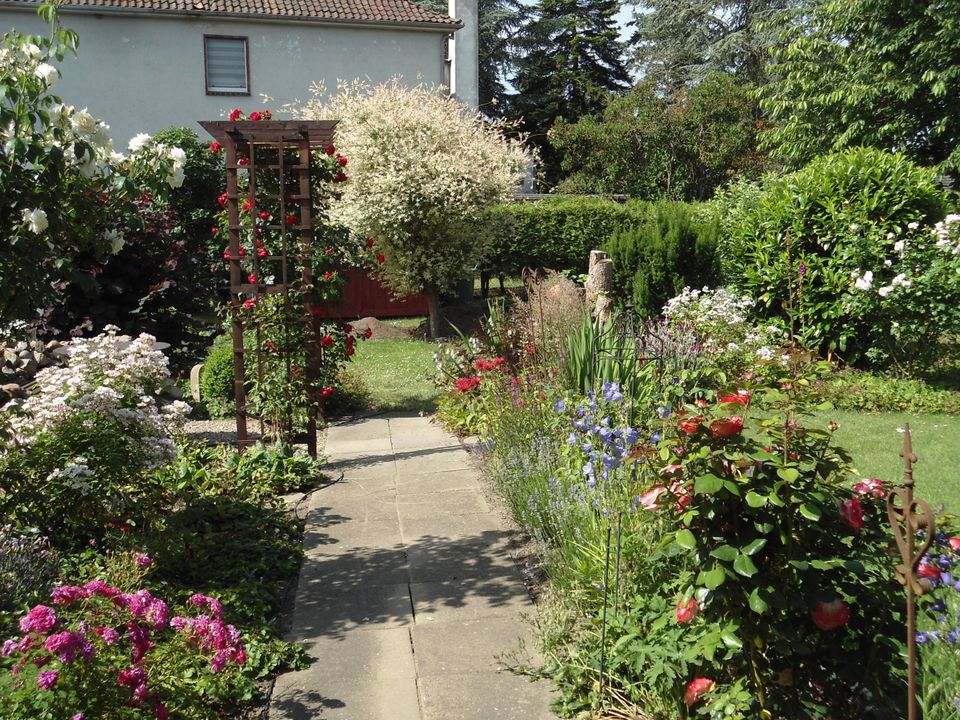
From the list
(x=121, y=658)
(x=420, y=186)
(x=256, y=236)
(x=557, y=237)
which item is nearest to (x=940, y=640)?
(x=121, y=658)

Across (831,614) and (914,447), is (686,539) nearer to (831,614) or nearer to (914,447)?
(831,614)

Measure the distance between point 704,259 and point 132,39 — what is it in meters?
13.2

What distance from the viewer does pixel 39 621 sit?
2520 millimetres

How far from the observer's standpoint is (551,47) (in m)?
34.5

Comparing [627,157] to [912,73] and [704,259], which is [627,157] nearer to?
[912,73]

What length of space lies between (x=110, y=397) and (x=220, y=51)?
17.0 m

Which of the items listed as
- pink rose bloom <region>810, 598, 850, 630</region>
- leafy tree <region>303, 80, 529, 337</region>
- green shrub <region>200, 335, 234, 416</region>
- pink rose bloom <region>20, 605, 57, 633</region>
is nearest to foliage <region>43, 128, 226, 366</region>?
green shrub <region>200, 335, 234, 416</region>

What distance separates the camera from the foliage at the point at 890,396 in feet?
26.0

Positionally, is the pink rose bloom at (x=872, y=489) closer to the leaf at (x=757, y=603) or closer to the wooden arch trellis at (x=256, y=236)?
the leaf at (x=757, y=603)

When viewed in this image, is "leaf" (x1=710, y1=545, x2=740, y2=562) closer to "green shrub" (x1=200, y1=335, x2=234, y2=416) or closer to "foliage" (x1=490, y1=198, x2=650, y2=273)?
"green shrub" (x1=200, y1=335, x2=234, y2=416)

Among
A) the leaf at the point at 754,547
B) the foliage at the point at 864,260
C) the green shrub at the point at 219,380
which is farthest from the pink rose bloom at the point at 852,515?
the green shrub at the point at 219,380

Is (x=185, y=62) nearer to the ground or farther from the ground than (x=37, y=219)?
farther from the ground

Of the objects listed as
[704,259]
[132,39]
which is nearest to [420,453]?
[704,259]

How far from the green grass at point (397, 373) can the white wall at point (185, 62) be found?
7.93 meters
